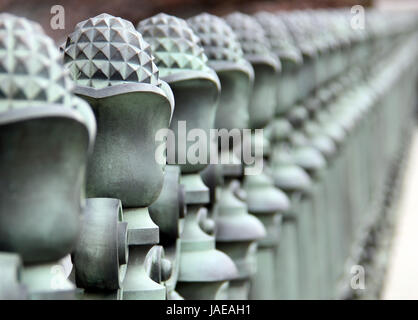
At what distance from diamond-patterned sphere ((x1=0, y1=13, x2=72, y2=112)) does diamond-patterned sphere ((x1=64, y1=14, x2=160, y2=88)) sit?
0.95ft

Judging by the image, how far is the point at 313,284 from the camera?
9.73 ft

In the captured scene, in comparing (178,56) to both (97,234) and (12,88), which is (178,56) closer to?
(97,234)

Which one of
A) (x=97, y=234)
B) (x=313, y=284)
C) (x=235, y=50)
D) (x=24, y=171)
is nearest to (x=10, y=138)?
(x=24, y=171)

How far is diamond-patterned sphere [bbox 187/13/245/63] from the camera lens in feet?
5.58

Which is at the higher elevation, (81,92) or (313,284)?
(81,92)

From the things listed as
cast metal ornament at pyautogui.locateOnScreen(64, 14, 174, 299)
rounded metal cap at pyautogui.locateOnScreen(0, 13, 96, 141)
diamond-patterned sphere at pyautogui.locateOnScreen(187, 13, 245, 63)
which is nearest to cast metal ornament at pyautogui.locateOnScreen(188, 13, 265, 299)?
diamond-patterned sphere at pyautogui.locateOnScreen(187, 13, 245, 63)

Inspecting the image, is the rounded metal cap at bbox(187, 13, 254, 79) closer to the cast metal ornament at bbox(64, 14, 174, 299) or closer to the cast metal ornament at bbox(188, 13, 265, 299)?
the cast metal ornament at bbox(188, 13, 265, 299)

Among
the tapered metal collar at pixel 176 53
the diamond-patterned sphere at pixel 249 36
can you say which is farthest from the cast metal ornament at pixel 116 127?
the diamond-patterned sphere at pixel 249 36

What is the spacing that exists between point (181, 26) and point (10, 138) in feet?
2.15

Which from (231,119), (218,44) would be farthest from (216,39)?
(231,119)

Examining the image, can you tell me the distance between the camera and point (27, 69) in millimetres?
859

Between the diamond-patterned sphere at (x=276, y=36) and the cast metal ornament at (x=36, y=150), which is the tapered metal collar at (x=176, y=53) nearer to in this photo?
the cast metal ornament at (x=36, y=150)

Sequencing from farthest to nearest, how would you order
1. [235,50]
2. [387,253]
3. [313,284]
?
[387,253] < [313,284] < [235,50]

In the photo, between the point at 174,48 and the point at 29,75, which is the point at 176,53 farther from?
the point at 29,75
